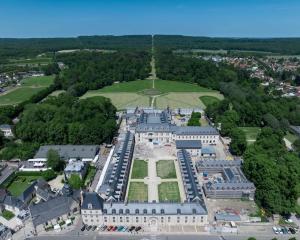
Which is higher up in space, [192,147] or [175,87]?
[192,147]

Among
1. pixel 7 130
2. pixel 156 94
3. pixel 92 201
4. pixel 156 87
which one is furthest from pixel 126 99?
pixel 92 201

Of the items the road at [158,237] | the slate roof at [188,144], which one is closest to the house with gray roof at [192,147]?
the slate roof at [188,144]

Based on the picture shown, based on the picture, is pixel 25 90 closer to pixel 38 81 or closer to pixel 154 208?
pixel 38 81

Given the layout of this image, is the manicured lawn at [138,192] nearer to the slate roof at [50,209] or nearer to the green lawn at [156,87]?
the slate roof at [50,209]

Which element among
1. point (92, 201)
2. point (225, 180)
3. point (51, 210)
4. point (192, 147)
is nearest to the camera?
point (92, 201)

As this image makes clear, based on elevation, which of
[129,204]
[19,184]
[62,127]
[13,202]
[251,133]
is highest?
[62,127]

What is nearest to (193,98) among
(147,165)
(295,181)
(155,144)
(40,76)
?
(155,144)

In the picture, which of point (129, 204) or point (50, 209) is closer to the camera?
point (129, 204)

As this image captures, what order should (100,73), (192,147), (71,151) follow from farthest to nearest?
(100,73)
(192,147)
(71,151)
